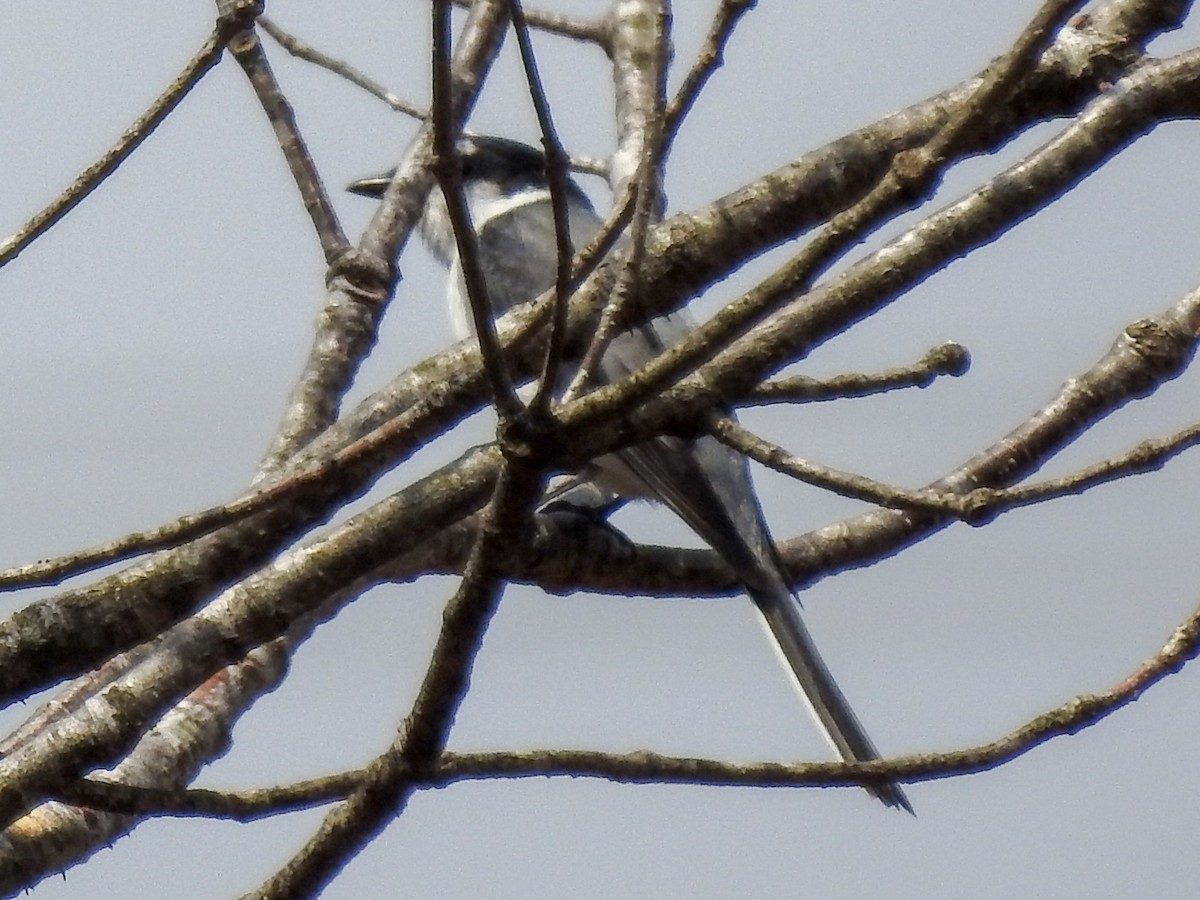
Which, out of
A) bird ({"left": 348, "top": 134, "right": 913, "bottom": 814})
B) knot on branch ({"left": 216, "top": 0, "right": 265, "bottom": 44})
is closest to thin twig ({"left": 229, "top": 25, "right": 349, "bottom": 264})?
bird ({"left": 348, "top": 134, "right": 913, "bottom": 814})

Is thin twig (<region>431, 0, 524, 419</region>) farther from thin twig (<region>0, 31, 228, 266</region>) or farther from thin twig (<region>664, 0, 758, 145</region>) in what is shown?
thin twig (<region>0, 31, 228, 266</region>)

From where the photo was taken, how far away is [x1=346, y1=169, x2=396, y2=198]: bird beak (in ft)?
19.2

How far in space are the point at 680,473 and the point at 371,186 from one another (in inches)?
79.2

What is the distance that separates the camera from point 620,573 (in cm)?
378

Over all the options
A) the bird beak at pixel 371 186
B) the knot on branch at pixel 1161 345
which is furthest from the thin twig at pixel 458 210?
the bird beak at pixel 371 186

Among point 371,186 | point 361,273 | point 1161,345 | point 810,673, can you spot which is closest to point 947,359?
point 1161,345

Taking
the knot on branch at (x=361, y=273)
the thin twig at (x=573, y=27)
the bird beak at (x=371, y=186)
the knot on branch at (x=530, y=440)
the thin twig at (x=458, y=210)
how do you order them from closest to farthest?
the thin twig at (x=458, y=210) → the knot on branch at (x=530, y=440) → the knot on branch at (x=361, y=273) → the thin twig at (x=573, y=27) → the bird beak at (x=371, y=186)

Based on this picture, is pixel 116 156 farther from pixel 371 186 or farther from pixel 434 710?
pixel 371 186

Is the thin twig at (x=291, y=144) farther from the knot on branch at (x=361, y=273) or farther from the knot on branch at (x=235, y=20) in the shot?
the knot on branch at (x=235, y=20)

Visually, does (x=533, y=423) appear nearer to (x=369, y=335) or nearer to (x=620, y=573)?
(x=369, y=335)

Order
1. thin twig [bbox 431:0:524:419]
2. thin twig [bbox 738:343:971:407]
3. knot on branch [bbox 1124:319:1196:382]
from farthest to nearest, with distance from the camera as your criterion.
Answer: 1. knot on branch [bbox 1124:319:1196:382]
2. thin twig [bbox 738:343:971:407]
3. thin twig [bbox 431:0:524:419]

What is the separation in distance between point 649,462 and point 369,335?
1.24 m

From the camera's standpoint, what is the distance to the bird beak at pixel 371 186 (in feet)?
19.2

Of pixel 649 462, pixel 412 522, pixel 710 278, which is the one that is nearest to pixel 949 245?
pixel 710 278
